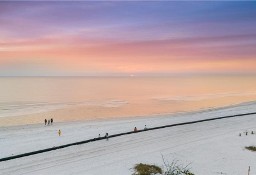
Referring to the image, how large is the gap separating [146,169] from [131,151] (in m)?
6.69

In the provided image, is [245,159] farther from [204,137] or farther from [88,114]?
[88,114]

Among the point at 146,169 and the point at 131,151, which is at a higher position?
the point at 131,151

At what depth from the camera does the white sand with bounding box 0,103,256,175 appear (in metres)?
27.6

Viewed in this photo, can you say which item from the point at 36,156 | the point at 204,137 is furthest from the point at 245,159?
the point at 36,156

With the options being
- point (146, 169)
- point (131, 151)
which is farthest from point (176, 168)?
point (131, 151)

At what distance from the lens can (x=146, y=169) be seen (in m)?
26.6

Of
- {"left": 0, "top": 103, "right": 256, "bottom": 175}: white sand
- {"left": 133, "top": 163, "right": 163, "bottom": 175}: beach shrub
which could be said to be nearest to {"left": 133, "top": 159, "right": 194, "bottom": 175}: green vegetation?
{"left": 133, "top": 163, "right": 163, "bottom": 175}: beach shrub

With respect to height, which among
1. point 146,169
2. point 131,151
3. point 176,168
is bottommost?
point 176,168

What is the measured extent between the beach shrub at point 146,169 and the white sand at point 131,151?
0.70m

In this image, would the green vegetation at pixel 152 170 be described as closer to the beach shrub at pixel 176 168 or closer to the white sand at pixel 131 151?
the beach shrub at pixel 176 168

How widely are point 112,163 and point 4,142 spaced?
1733 cm

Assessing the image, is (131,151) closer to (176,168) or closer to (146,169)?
(146,169)

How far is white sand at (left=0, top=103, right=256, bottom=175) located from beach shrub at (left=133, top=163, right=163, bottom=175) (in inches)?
27.6

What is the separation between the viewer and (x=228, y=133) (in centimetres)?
4172
